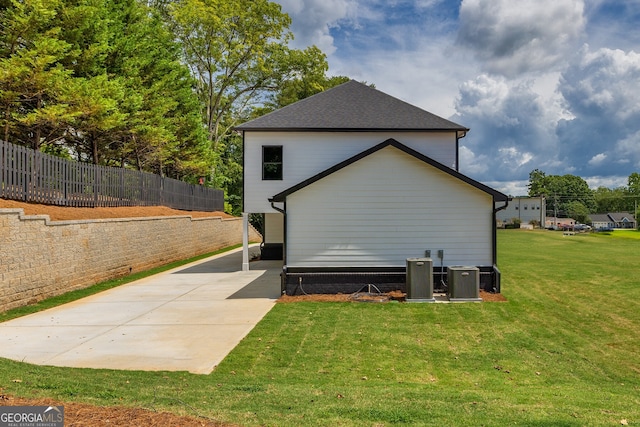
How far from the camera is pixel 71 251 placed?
1271 centimetres

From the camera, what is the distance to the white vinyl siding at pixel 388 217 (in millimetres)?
12656

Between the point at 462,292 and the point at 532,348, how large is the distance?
3886 millimetres

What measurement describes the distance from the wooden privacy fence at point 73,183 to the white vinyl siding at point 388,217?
803 cm

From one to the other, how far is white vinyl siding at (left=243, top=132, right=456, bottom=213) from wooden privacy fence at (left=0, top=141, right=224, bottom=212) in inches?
249

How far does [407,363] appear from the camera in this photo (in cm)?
679

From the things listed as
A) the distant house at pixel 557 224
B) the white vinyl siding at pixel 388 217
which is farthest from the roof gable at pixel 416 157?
the distant house at pixel 557 224

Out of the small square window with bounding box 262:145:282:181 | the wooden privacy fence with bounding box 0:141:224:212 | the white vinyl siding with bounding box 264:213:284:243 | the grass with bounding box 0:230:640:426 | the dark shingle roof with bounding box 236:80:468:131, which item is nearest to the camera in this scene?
the grass with bounding box 0:230:640:426

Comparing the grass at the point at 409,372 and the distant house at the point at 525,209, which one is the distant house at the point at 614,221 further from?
the grass at the point at 409,372

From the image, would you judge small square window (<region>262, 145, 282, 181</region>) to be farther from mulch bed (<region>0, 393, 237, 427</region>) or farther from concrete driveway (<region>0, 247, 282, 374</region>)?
mulch bed (<region>0, 393, 237, 427</region>)

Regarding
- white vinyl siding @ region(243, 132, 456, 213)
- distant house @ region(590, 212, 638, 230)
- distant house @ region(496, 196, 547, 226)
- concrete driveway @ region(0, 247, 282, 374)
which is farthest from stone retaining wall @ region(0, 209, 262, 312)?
distant house @ region(590, 212, 638, 230)

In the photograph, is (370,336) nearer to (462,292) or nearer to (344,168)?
(462,292)

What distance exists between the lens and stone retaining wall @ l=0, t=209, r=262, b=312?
10.1 meters

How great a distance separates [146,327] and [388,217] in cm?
749

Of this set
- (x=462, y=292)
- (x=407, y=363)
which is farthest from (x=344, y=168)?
(x=407, y=363)
